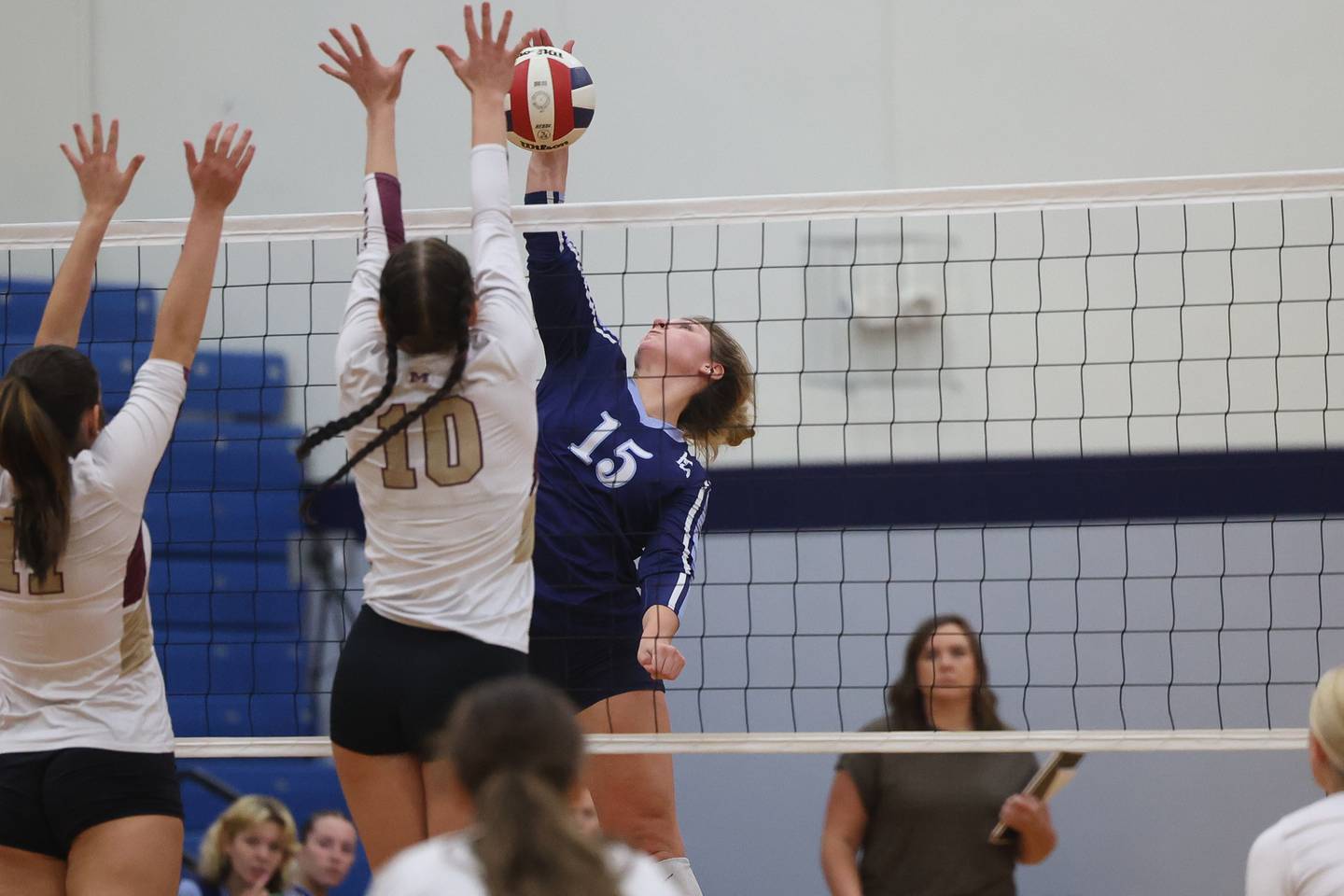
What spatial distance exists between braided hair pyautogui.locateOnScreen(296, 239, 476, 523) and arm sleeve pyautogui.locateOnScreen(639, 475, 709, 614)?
3.70ft

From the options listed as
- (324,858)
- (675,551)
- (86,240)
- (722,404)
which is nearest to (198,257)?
(86,240)

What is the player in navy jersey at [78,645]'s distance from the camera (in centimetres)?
271

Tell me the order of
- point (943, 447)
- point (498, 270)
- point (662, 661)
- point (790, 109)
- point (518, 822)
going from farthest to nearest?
1. point (790, 109)
2. point (943, 447)
3. point (662, 661)
4. point (498, 270)
5. point (518, 822)

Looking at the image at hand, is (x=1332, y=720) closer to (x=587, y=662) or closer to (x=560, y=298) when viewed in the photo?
(x=587, y=662)

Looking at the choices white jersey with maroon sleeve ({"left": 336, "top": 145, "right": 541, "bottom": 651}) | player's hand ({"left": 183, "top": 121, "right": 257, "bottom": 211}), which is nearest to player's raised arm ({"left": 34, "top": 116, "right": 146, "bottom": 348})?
player's hand ({"left": 183, "top": 121, "right": 257, "bottom": 211})

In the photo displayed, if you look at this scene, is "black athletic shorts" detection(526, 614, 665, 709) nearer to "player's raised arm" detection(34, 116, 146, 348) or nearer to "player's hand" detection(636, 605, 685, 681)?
"player's hand" detection(636, 605, 685, 681)

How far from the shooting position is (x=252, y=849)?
5.30 meters

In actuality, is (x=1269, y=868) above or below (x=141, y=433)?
below

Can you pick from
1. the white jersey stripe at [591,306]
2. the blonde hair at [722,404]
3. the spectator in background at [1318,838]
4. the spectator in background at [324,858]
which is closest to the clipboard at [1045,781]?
the blonde hair at [722,404]

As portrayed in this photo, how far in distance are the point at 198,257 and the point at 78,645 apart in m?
0.79

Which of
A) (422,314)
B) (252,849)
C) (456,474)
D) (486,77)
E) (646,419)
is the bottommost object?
(252,849)

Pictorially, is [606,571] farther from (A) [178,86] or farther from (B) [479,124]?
(A) [178,86]

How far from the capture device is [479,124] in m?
3.09

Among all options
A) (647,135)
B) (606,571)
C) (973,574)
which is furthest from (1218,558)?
(606,571)
